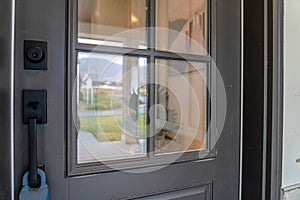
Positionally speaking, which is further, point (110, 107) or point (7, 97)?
point (110, 107)

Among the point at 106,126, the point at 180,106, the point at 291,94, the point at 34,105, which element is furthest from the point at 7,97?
the point at 291,94


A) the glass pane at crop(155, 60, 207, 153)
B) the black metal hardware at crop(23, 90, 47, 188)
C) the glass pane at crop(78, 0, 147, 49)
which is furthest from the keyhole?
the glass pane at crop(155, 60, 207, 153)

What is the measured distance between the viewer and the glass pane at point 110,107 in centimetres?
73

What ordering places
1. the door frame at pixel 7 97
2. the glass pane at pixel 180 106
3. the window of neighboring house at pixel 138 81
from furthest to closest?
the glass pane at pixel 180 106, the window of neighboring house at pixel 138 81, the door frame at pixel 7 97

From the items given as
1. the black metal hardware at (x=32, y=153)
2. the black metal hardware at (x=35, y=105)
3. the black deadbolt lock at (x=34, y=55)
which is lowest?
the black metal hardware at (x=32, y=153)

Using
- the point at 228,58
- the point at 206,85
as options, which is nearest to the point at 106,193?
the point at 206,85

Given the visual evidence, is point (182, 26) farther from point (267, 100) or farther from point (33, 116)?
point (33, 116)

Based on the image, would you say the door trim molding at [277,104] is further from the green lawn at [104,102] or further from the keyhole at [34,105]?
the keyhole at [34,105]

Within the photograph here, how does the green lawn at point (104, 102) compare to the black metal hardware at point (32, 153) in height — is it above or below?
above

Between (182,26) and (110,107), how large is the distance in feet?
1.33

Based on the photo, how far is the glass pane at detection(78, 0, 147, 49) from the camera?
0.74 metres

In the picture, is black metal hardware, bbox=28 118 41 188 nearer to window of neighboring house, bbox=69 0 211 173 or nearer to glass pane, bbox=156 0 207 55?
window of neighboring house, bbox=69 0 211 173

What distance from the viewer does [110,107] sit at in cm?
87

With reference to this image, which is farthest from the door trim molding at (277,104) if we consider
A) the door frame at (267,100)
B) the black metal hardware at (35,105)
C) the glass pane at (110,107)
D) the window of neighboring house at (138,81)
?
the black metal hardware at (35,105)
